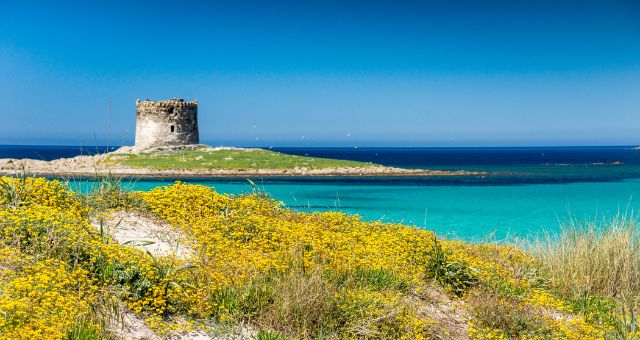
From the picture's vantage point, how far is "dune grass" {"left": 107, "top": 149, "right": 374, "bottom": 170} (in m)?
45.8

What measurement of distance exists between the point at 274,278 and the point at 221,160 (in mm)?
42759

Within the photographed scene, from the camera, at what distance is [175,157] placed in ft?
159

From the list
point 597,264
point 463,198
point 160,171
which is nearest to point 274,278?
point 597,264

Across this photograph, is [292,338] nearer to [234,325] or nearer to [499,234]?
[234,325]

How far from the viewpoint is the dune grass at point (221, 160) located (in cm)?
4578

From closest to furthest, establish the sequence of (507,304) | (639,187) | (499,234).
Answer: (507,304) → (499,234) → (639,187)

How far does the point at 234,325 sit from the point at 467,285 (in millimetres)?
4118

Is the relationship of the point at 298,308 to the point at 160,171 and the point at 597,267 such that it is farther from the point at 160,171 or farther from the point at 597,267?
the point at 160,171

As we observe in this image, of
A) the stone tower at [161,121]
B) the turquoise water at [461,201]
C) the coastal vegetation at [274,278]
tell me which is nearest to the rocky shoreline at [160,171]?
the stone tower at [161,121]

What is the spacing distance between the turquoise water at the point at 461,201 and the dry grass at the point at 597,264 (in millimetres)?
10836

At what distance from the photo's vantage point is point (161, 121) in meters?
52.2

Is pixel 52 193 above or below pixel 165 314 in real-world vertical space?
above

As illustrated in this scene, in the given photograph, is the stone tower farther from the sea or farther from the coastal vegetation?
the coastal vegetation

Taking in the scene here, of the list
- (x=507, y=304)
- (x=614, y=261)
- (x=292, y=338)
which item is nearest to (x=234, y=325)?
(x=292, y=338)
